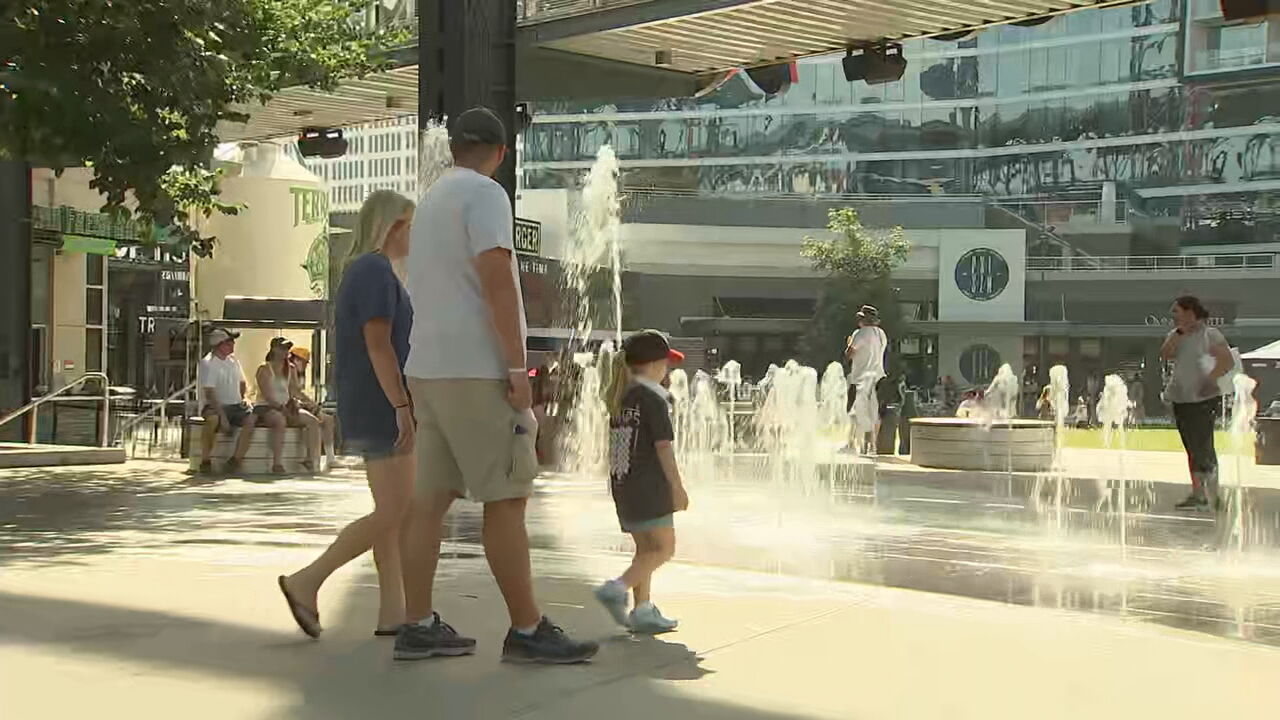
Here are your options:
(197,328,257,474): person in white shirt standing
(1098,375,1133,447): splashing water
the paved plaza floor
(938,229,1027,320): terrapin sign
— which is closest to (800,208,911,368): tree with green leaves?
(938,229,1027,320): terrapin sign

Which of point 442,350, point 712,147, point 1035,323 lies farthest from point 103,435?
point 712,147

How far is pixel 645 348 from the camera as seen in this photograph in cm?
555

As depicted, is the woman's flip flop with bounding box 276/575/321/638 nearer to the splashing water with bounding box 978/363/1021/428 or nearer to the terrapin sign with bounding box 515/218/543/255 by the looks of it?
the terrapin sign with bounding box 515/218/543/255

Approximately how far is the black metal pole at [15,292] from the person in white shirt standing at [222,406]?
347 centimetres

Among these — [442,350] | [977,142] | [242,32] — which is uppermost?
[977,142]

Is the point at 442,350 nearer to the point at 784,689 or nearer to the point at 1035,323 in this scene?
the point at 784,689

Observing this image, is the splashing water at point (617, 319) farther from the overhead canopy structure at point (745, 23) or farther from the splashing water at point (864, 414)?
the splashing water at point (864, 414)

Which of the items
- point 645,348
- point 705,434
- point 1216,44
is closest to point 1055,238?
point 1216,44

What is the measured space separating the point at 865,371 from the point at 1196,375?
21.8ft

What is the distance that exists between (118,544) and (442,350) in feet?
14.4

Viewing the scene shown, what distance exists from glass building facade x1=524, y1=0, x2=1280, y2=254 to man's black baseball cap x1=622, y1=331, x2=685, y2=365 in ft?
217

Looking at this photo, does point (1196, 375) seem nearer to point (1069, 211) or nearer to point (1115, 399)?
point (1115, 399)

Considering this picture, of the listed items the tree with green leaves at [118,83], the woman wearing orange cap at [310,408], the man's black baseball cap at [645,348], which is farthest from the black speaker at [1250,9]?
the woman wearing orange cap at [310,408]

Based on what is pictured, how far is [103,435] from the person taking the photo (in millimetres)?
17281
